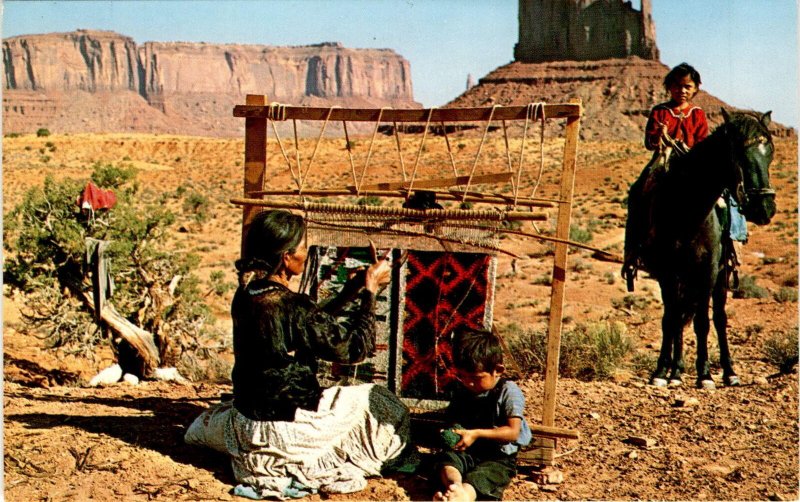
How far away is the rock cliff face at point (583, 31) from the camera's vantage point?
371ft

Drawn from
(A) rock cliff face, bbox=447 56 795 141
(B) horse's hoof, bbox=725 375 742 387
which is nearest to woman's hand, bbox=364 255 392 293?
(B) horse's hoof, bbox=725 375 742 387

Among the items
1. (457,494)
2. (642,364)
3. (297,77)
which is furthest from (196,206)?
(297,77)

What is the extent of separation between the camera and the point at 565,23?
118m

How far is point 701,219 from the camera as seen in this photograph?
309 inches

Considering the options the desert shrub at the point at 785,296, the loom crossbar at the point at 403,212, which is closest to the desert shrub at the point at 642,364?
the loom crossbar at the point at 403,212

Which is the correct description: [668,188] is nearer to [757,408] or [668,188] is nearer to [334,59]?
[757,408]

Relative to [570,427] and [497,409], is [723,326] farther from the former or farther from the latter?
[497,409]

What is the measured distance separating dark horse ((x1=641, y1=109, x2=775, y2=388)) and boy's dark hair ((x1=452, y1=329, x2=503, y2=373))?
3.31m

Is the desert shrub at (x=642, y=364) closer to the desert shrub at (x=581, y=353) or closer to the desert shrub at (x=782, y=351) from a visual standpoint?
the desert shrub at (x=581, y=353)

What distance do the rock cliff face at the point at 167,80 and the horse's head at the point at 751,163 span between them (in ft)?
401

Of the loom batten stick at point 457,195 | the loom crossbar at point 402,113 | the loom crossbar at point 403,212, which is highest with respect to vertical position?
the loom crossbar at point 402,113

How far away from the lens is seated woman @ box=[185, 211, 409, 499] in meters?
4.68

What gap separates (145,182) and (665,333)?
39.5 m

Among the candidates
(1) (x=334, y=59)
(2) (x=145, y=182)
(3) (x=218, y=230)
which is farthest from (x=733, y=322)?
(1) (x=334, y=59)
